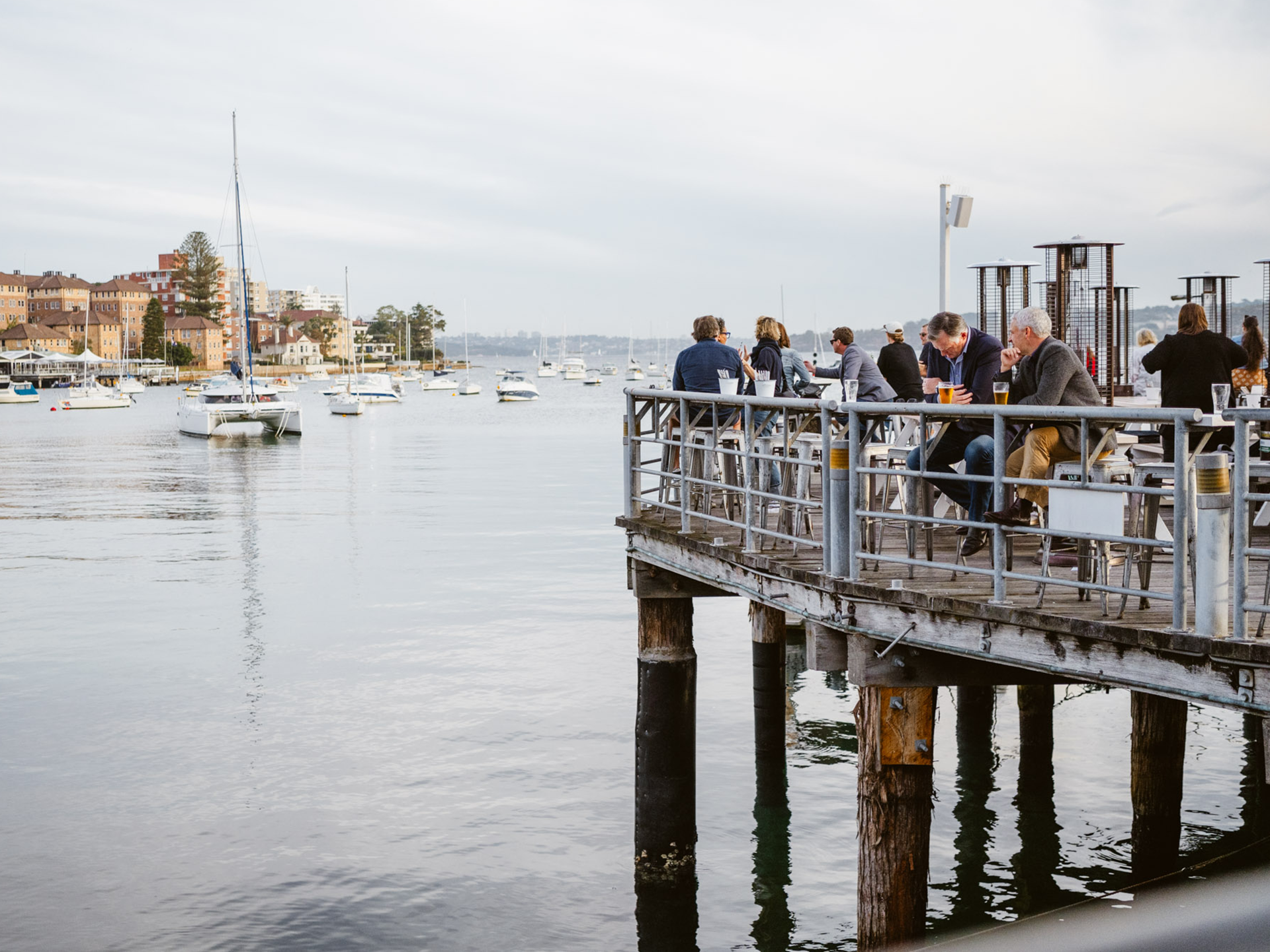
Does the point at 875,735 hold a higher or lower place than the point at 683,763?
higher

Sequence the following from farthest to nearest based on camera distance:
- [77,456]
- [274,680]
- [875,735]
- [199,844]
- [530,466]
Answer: [77,456]
[530,466]
[274,680]
[199,844]
[875,735]

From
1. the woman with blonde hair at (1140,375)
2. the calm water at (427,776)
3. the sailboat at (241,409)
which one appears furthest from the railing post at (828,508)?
the sailboat at (241,409)

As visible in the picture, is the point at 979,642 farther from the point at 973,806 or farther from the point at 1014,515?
the point at 973,806

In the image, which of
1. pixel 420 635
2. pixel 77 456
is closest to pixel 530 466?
pixel 77 456

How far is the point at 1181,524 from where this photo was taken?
5.95 m

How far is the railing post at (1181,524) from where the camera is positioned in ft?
19.3

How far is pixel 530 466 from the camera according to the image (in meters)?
65.9

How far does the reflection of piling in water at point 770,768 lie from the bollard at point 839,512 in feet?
17.2

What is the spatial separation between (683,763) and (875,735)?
3.45m

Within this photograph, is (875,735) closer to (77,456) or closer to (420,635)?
(420,635)

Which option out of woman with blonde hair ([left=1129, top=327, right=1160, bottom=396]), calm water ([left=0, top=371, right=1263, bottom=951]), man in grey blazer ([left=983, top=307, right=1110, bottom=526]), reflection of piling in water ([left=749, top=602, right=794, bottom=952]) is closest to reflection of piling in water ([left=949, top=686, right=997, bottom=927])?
calm water ([left=0, top=371, right=1263, bottom=951])

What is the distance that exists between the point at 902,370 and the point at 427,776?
7.19 m

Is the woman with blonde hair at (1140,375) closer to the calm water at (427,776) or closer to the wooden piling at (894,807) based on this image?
the calm water at (427,776)

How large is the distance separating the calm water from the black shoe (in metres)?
4.64
